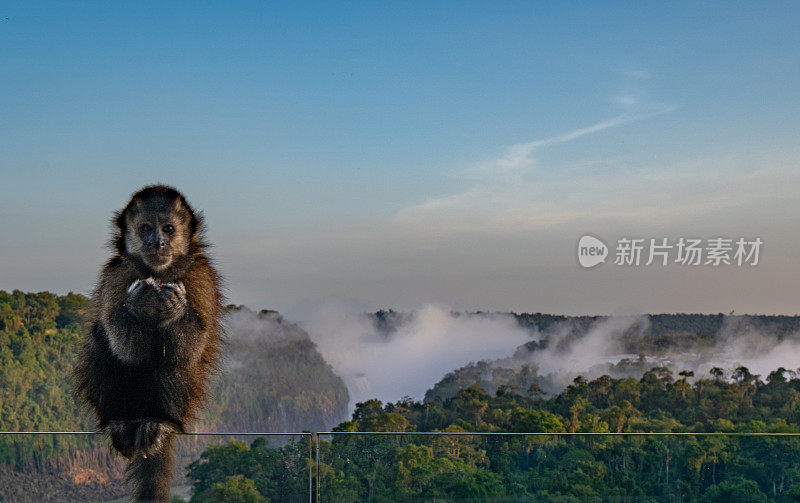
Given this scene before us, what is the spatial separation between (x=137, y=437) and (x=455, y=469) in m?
1.07

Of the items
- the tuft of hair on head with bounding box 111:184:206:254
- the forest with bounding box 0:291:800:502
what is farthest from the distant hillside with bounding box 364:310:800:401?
the tuft of hair on head with bounding box 111:184:206:254

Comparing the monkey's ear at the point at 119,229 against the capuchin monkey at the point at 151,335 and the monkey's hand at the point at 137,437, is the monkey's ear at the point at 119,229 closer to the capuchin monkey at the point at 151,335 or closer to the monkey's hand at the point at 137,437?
the capuchin monkey at the point at 151,335

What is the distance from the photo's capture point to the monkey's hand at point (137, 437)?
2.80 m

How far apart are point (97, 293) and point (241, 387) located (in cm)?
2523

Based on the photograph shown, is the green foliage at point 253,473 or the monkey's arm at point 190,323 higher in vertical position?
the monkey's arm at point 190,323

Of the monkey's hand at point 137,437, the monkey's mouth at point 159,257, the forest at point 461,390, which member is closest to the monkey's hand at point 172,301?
the monkey's mouth at point 159,257

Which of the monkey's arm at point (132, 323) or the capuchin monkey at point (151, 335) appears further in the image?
the capuchin monkey at point (151, 335)

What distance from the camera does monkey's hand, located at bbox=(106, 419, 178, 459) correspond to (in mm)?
2801

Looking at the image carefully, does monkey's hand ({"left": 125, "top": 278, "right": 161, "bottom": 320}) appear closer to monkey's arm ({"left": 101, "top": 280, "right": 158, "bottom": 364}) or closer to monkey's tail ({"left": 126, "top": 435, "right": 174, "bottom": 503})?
monkey's arm ({"left": 101, "top": 280, "right": 158, "bottom": 364})

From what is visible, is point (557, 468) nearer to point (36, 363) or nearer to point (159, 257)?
point (159, 257)

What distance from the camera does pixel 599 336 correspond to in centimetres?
2767

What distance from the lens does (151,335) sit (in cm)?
286

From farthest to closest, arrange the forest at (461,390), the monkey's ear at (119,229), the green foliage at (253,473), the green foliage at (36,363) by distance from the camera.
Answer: the green foliage at (36,363), the forest at (461,390), the monkey's ear at (119,229), the green foliage at (253,473)

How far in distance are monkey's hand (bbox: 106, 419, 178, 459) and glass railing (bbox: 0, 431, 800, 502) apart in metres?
0.05
